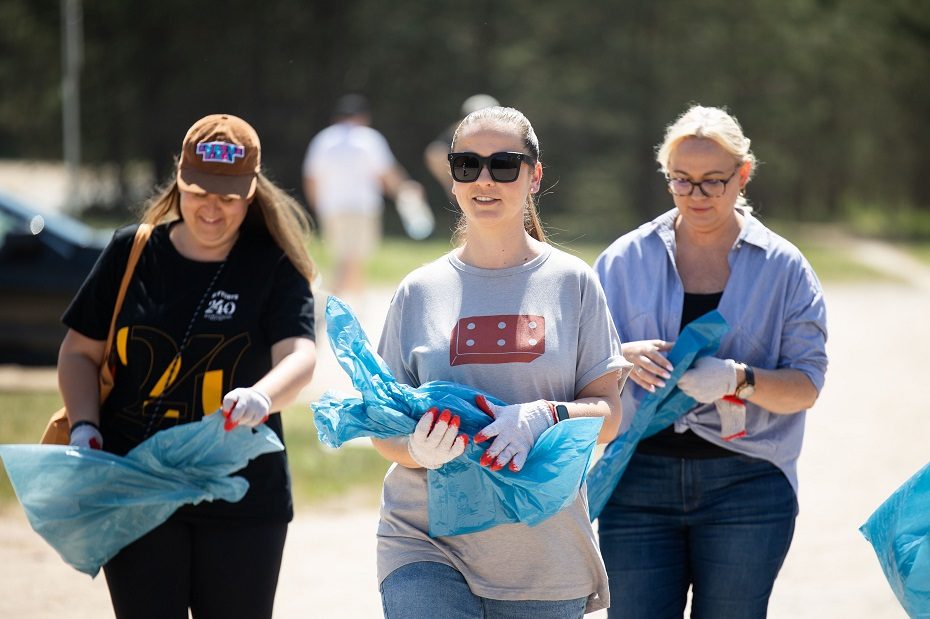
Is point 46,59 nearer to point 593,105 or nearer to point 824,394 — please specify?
point 593,105

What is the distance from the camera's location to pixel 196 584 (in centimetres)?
349

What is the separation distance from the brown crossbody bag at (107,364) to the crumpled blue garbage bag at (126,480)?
0.19 m

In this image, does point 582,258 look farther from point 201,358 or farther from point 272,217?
point 201,358

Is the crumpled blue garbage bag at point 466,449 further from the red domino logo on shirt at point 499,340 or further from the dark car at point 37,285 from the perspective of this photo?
the dark car at point 37,285

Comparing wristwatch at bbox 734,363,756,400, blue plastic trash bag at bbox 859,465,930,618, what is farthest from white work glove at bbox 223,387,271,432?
blue plastic trash bag at bbox 859,465,930,618

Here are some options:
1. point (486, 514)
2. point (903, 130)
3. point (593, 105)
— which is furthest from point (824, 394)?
point (903, 130)

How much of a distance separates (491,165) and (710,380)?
3.19 ft

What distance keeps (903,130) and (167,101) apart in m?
→ 22.4

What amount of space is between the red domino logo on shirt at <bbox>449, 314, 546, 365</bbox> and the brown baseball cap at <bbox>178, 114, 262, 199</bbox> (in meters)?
1.05

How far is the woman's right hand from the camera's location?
11.5 feet

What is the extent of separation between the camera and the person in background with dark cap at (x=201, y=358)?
136 inches

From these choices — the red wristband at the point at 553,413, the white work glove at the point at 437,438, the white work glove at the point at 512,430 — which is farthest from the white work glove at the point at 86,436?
the red wristband at the point at 553,413

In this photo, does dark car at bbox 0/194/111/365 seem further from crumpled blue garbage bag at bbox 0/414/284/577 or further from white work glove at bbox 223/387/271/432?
white work glove at bbox 223/387/271/432

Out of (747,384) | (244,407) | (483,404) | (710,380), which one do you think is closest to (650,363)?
(710,380)
